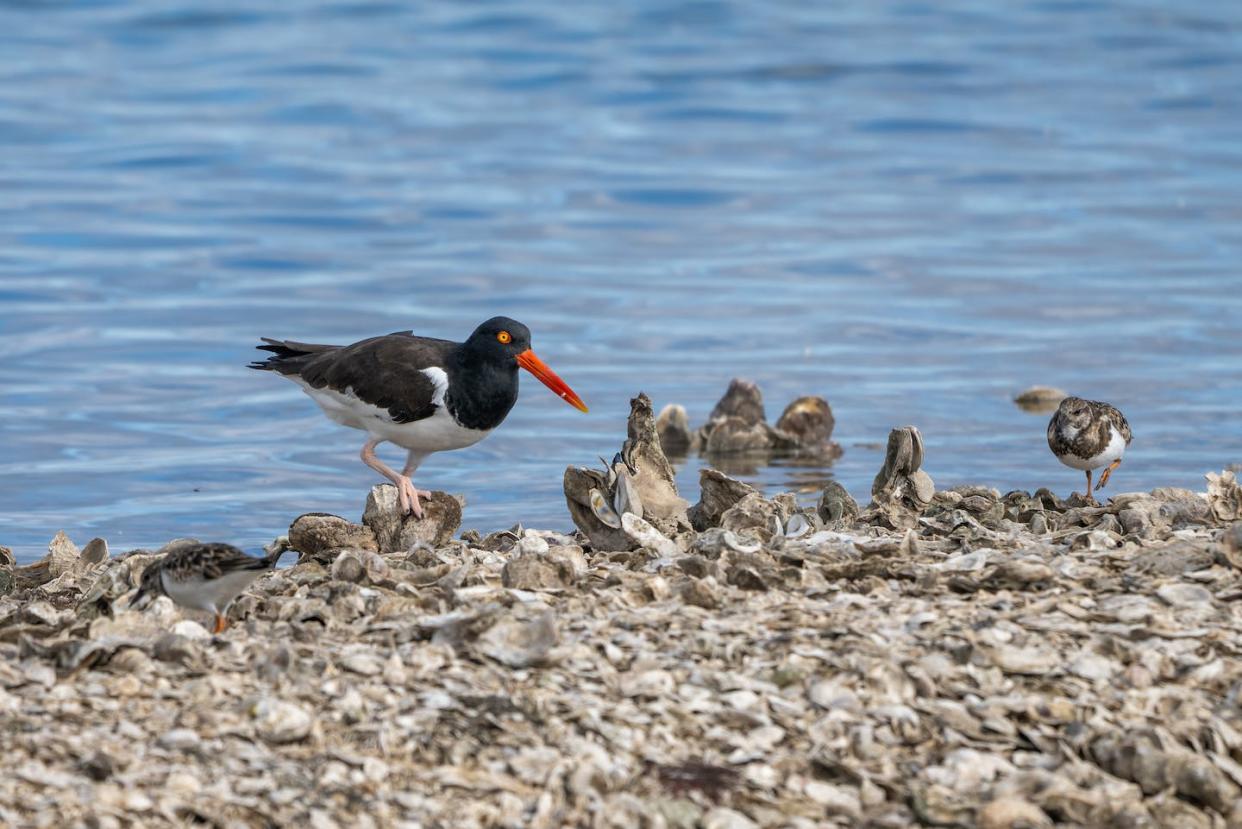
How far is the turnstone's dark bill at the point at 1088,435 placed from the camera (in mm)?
8750

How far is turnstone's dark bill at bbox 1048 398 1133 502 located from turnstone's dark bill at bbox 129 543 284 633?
4.40 metres

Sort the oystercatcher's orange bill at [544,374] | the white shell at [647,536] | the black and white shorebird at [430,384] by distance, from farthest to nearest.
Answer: the oystercatcher's orange bill at [544,374] < the black and white shorebird at [430,384] < the white shell at [647,536]

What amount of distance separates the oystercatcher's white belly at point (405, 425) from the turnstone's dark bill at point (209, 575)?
326cm

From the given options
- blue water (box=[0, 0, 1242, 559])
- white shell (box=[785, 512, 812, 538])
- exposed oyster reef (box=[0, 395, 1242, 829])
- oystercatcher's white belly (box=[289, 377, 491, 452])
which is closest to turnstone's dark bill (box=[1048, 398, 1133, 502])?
white shell (box=[785, 512, 812, 538])

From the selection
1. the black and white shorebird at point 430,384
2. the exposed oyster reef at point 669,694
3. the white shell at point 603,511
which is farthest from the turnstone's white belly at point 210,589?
the black and white shorebird at point 430,384

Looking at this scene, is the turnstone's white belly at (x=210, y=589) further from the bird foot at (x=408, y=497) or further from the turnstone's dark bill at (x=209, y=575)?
the bird foot at (x=408, y=497)

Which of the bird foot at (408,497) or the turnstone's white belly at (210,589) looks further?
the bird foot at (408,497)

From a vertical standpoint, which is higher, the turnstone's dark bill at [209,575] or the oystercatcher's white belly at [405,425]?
the oystercatcher's white belly at [405,425]

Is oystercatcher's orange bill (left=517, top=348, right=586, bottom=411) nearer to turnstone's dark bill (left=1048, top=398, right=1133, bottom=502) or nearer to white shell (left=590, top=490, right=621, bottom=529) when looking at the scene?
white shell (left=590, top=490, right=621, bottom=529)

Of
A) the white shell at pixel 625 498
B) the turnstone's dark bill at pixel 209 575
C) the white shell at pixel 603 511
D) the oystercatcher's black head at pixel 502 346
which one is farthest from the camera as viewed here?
the oystercatcher's black head at pixel 502 346

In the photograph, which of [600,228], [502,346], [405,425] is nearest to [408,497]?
[405,425]

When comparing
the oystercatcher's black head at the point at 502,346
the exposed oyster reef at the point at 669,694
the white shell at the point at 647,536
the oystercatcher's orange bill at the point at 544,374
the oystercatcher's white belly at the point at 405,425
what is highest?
the oystercatcher's black head at the point at 502,346

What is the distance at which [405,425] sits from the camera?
9531 millimetres

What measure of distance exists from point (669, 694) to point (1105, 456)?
170 inches
